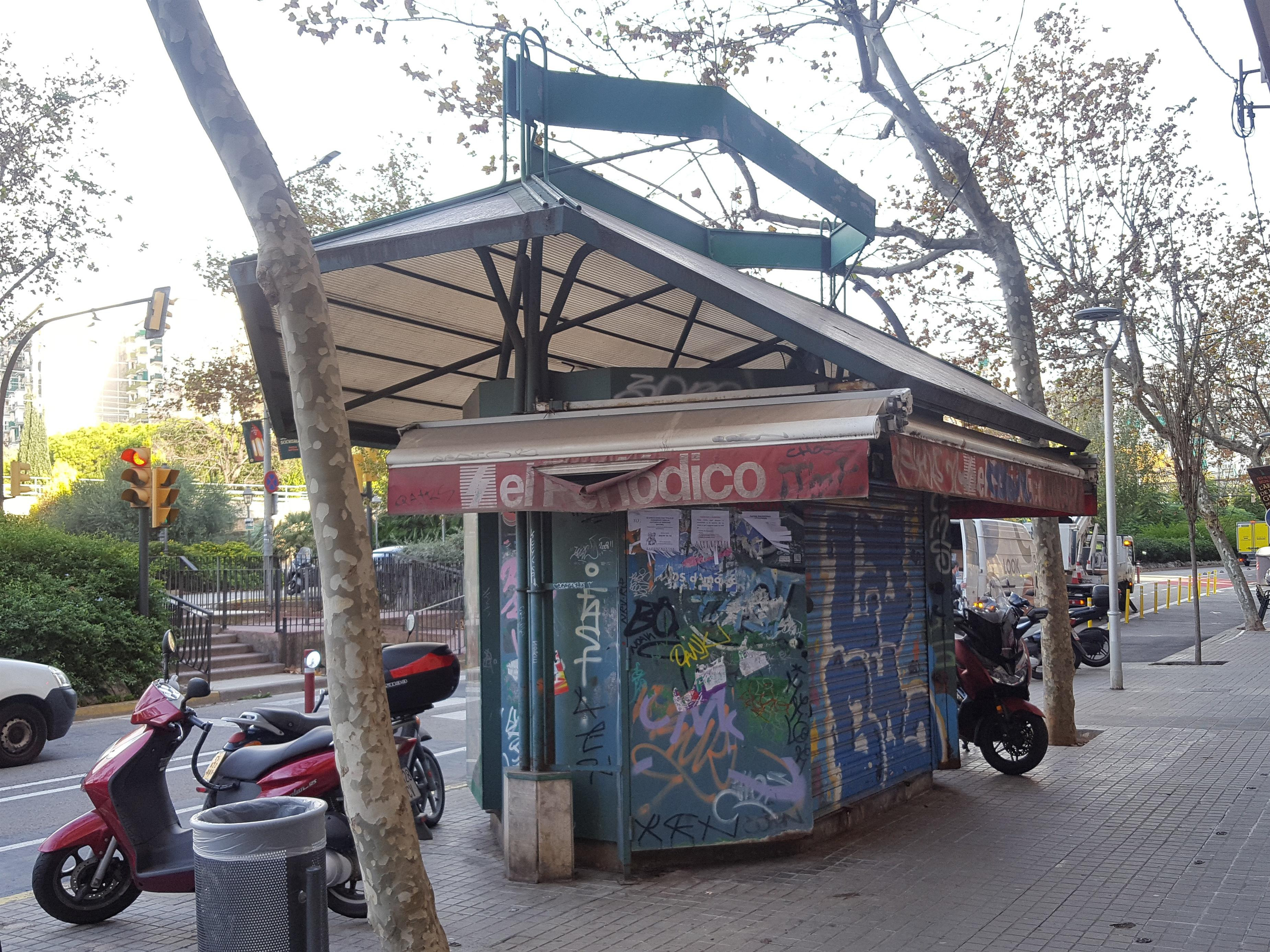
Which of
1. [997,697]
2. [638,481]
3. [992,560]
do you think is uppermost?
[638,481]

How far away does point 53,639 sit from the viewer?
1391cm

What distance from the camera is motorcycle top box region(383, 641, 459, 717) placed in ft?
21.8

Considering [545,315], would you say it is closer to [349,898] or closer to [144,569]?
[349,898]

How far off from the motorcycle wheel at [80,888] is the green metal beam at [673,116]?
4671 mm

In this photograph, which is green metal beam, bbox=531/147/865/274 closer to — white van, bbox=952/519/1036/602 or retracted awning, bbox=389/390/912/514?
retracted awning, bbox=389/390/912/514

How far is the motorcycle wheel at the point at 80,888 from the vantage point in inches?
215

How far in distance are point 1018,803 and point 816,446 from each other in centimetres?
416

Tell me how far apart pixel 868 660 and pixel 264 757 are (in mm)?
3926

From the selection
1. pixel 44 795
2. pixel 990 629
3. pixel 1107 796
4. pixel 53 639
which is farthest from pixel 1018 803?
pixel 53 639

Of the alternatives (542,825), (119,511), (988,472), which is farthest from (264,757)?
(119,511)

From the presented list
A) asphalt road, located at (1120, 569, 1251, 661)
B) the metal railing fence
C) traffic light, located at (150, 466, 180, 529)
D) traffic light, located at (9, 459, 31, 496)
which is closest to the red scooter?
traffic light, located at (150, 466, 180, 529)

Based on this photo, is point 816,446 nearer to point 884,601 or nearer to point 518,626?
point 518,626

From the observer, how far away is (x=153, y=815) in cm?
552

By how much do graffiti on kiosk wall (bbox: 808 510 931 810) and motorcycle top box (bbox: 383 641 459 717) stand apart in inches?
88.5
